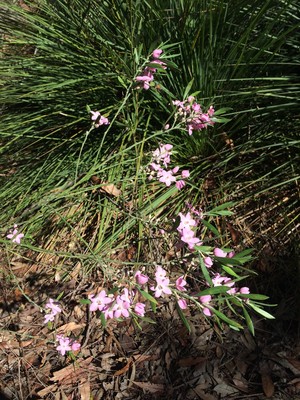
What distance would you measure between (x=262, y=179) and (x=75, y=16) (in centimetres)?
143

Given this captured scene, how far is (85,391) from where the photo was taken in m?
2.18

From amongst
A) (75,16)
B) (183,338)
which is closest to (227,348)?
(183,338)

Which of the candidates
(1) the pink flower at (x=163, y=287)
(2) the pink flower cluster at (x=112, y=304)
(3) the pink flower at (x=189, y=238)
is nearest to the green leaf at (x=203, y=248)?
(3) the pink flower at (x=189, y=238)

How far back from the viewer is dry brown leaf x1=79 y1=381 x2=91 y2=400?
7.10ft

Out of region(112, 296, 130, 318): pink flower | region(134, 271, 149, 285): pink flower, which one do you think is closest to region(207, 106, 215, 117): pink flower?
region(134, 271, 149, 285): pink flower

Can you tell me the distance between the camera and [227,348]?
2.12 meters

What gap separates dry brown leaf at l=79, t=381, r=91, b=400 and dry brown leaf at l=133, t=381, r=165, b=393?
234 mm

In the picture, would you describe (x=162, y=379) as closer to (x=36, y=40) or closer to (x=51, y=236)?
(x=51, y=236)

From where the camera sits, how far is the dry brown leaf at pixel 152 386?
2.09 m

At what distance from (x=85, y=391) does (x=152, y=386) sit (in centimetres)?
33

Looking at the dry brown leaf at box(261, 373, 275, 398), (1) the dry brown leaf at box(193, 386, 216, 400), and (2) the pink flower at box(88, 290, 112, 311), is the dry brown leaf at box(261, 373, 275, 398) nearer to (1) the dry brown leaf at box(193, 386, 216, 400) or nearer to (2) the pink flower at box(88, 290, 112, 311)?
(1) the dry brown leaf at box(193, 386, 216, 400)

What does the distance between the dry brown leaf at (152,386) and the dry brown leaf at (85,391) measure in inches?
9.2

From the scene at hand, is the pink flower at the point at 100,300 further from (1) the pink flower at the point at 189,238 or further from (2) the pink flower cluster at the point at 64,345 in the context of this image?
(2) the pink flower cluster at the point at 64,345

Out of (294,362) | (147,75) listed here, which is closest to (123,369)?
(294,362)
